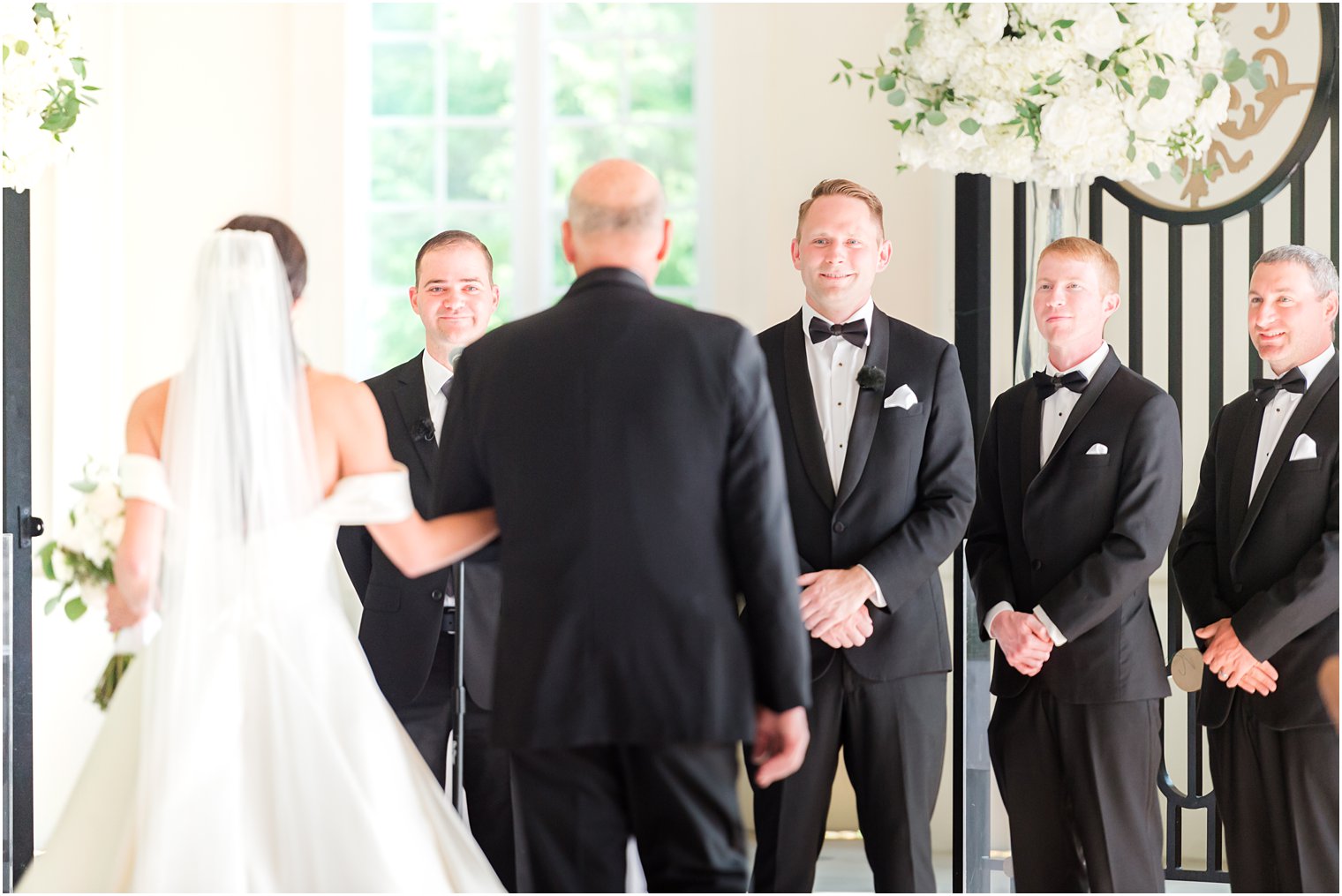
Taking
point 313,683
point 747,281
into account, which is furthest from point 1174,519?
point 747,281

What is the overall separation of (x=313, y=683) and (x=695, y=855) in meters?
0.82

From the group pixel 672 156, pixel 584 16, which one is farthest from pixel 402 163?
pixel 672 156

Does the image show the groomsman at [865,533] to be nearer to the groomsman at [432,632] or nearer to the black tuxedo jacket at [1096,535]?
the black tuxedo jacket at [1096,535]

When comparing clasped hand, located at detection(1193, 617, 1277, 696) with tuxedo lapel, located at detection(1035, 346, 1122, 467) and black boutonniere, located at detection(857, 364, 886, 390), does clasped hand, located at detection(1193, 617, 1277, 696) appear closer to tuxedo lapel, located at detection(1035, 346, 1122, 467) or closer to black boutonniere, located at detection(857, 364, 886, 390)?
tuxedo lapel, located at detection(1035, 346, 1122, 467)

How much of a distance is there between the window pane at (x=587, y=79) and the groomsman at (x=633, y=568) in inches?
141

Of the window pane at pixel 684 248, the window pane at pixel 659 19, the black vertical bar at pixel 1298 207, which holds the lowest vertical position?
the black vertical bar at pixel 1298 207

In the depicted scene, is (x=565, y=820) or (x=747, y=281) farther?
(x=747, y=281)

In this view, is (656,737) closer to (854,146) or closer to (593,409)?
(593,409)

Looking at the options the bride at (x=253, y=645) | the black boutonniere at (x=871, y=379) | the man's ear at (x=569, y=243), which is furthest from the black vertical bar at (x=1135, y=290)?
the bride at (x=253, y=645)

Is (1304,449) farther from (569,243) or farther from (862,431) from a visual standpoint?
(569,243)

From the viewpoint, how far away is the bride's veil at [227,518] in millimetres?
2510

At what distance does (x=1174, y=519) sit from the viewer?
333cm

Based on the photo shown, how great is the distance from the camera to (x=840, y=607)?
3.15 metres

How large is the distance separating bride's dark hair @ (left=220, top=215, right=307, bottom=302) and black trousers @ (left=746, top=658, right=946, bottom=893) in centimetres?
154
